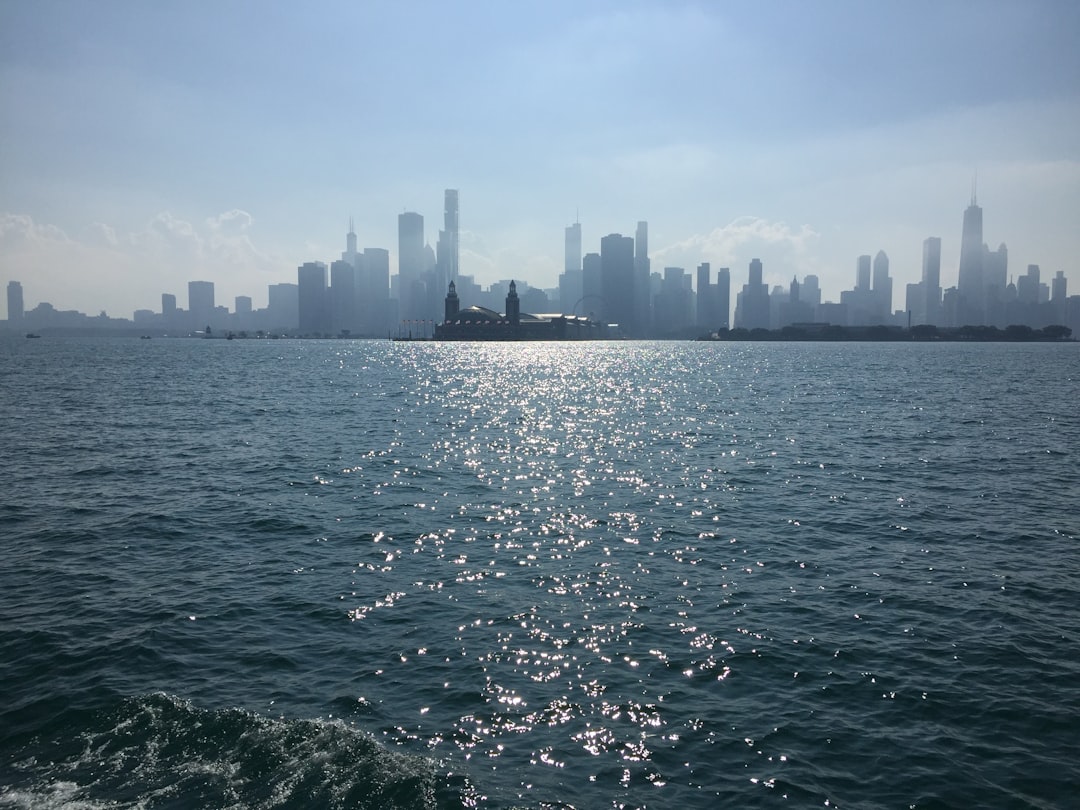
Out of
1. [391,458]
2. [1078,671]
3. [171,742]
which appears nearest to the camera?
[171,742]

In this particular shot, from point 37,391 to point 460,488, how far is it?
7235cm

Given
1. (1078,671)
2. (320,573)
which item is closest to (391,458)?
(320,573)

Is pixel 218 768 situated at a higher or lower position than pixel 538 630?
lower

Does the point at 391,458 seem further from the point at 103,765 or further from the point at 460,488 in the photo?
the point at 103,765

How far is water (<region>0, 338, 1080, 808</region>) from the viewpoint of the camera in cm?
1296

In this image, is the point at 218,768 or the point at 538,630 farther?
the point at 538,630

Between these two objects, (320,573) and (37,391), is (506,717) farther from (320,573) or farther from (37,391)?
(37,391)

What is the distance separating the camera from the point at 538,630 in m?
18.9

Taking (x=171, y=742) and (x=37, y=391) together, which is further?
(x=37, y=391)

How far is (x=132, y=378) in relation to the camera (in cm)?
10600

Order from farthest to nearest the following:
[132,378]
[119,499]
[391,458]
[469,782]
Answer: [132,378] < [391,458] < [119,499] < [469,782]

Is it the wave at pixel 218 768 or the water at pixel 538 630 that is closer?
the wave at pixel 218 768

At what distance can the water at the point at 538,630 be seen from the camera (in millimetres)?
12961

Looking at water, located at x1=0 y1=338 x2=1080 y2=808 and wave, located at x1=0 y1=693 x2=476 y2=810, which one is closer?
wave, located at x1=0 y1=693 x2=476 y2=810
